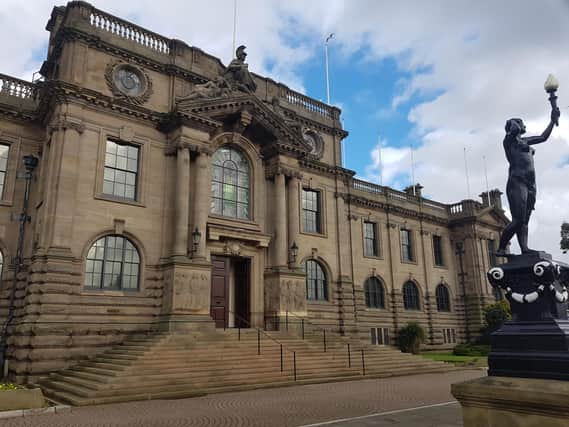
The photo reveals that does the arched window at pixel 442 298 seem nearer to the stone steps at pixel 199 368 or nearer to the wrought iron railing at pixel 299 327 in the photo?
the wrought iron railing at pixel 299 327

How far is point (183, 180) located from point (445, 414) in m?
14.9

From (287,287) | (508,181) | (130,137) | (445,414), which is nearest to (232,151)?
(130,137)

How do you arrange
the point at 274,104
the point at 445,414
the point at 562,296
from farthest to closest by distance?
the point at 274,104 < the point at 445,414 < the point at 562,296

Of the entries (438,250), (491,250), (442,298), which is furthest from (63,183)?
(491,250)

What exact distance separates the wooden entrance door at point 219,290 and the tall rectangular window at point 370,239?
42.9ft

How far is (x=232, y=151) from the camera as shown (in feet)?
81.6

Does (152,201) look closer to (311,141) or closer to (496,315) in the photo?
(311,141)

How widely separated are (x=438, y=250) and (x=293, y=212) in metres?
18.2

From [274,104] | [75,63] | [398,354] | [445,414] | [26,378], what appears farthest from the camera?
[274,104]

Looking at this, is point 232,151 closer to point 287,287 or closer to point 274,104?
point 274,104

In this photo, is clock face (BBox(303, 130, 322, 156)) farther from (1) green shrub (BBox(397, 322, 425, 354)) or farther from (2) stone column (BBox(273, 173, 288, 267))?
(1) green shrub (BBox(397, 322, 425, 354))

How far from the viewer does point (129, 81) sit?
73.6 feet

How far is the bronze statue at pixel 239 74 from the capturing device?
972 inches

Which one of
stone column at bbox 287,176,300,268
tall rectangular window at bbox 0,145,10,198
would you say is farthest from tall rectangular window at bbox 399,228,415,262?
tall rectangular window at bbox 0,145,10,198
